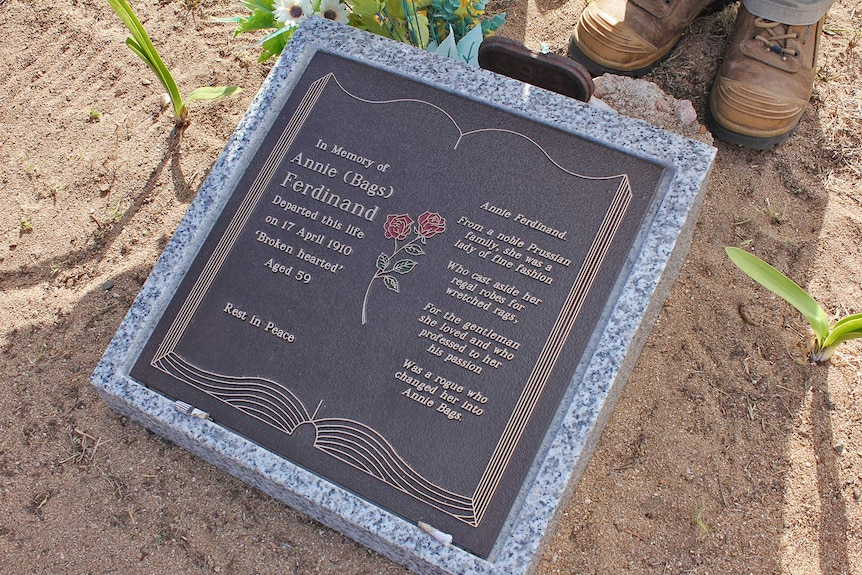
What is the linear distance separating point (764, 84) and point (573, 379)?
1513 millimetres

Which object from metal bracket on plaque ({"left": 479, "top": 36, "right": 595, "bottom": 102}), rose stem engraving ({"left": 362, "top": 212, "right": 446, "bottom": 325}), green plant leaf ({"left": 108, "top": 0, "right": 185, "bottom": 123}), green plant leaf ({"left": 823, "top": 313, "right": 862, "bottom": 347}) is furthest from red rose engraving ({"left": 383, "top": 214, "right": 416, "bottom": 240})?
green plant leaf ({"left": 823, "top": 313, "right": 862, "bottom": 347})

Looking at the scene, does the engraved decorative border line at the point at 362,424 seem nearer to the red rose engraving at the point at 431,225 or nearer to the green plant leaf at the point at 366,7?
the red rose engraving at the point at 431,225

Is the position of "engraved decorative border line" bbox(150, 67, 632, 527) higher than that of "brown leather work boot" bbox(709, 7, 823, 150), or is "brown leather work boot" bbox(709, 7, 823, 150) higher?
"brown leather work boot" bbox(709, 7, 823, 150)

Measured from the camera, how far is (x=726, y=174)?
8.62 feet

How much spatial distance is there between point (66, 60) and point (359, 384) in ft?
7.00

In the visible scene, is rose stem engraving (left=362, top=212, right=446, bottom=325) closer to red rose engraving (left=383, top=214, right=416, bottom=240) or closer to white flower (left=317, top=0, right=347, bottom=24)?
red rose engraving (left=383, top=214, right=416, bottom=240)

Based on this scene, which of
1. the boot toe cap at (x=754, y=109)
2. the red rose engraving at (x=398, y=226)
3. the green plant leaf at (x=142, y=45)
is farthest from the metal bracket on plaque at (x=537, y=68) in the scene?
the green plant leaf at (x=142, y=45)

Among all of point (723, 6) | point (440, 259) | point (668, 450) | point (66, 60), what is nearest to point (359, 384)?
point (440, 259)

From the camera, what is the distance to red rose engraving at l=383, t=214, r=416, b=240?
1882mm

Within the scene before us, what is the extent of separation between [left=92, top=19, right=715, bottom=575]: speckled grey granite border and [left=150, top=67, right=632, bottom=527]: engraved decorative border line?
0.23 ft

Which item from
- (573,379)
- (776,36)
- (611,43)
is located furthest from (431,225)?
(776,36)

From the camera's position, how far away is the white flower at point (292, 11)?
2.28 meters

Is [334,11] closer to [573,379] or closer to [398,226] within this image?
[398,226]

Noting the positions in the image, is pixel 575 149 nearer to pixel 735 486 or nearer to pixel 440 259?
pixel 440 259
